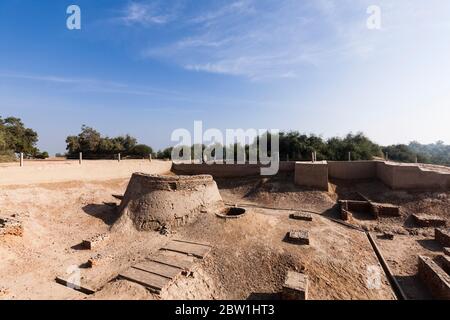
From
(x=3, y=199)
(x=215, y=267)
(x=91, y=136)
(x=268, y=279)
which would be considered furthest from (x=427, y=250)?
(x=91, y=136)

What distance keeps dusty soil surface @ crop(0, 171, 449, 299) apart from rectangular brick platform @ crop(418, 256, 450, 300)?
314mm

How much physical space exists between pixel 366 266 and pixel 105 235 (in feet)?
29.6

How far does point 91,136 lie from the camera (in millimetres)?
28672

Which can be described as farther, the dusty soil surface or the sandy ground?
the sandy ground

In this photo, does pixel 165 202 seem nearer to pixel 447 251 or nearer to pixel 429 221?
pixel 447 251

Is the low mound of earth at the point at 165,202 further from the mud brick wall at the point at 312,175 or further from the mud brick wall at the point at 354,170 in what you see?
the mud brick wall at the point at 354,170

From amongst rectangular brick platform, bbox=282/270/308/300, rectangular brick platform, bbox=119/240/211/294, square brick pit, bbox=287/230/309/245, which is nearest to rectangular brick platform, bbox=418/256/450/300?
square brick pit, bbox=287/230/309/245

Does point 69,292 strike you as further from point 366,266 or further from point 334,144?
point 334,144

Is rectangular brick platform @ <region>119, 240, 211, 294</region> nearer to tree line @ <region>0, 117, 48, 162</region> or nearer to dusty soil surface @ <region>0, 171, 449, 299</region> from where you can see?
dusty soil surface @ <region>0, 171, 449, 299</region>

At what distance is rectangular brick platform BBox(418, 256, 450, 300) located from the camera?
617 cm

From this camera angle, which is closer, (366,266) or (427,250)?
(366,266)

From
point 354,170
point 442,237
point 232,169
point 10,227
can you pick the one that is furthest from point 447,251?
point 10,227

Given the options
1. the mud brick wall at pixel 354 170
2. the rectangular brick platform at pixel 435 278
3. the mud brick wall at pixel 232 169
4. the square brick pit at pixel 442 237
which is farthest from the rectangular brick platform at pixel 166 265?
the mud brick wall at pixel 354 170

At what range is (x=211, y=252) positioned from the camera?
311 inches
